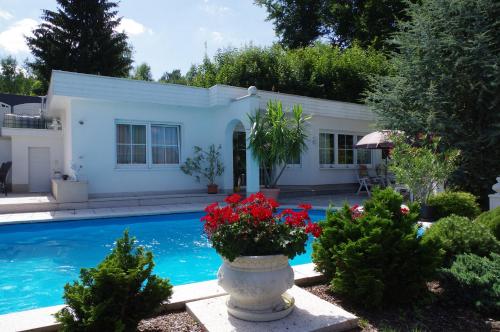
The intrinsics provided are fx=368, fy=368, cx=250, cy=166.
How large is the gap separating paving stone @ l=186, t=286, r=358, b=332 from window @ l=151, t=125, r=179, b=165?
29.9 feet

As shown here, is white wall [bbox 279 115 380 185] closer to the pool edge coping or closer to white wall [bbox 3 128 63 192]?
the pool edge coping

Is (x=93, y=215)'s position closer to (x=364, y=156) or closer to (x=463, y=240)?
(x=463, y=240)

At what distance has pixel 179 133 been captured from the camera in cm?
1215

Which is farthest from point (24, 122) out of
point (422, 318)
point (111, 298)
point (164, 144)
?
point (422, 318)

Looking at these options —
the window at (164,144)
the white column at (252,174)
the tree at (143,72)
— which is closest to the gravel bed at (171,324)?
the white column at (252,174)

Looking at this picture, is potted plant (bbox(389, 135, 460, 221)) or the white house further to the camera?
the white house

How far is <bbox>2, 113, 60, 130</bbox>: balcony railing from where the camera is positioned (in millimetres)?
15250

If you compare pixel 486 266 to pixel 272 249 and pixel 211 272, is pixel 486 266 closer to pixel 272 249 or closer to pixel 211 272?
pixel 272 249

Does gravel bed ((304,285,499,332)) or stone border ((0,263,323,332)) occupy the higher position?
stone border ((0,263,323,332))

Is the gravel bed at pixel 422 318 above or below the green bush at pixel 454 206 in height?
below

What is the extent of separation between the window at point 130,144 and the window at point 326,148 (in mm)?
7059

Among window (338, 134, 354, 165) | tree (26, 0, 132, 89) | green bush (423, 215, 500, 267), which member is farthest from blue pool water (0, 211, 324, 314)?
tree (26, 0, 132, 89)

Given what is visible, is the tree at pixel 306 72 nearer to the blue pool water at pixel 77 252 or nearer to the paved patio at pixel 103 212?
the paved patio at pixel 103 212

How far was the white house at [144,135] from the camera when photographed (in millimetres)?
10547
